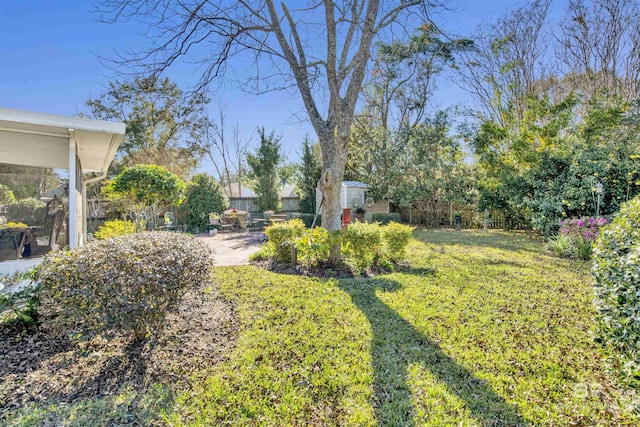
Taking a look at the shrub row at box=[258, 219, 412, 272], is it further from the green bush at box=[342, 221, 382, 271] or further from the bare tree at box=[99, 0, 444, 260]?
the bare tree at box=[99, 0, 444, 260]

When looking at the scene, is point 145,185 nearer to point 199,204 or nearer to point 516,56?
point 199,204

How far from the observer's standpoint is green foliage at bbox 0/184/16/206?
4.92 meters

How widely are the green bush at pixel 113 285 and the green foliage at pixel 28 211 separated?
10.5 feet

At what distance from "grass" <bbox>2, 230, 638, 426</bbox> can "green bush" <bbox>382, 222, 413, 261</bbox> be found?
155cm

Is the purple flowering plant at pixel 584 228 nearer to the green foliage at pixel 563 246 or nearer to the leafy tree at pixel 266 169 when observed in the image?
the green foliage at pixel 563 246

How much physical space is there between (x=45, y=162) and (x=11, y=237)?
133 cm

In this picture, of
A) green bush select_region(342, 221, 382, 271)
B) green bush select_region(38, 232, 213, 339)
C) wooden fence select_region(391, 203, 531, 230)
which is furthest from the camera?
wooden fence select_region(391, 203, 531, 230)

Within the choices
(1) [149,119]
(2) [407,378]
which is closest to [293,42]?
(2) [407,378]

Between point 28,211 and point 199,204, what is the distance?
8721 millimetres

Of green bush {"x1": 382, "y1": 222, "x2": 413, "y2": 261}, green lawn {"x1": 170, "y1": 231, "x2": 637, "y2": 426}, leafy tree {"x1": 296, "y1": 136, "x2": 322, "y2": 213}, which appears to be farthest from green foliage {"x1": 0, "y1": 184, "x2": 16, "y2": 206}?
leafy tree {"x1": 296, "y1": 136, "x2": 322, "y2": 213}

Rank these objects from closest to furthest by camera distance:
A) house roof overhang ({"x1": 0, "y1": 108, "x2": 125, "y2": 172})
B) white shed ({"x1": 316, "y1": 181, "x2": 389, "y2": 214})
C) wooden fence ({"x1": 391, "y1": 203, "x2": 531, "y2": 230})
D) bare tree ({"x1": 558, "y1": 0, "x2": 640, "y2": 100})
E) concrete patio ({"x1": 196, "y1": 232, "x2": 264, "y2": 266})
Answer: house roof overhang ({"x1": 0, "y1": 108, "x2": 125, "y2": 172}) → concrete patio ({"x1": 196, "y1": 232, "x2": 264, "y2": 266}) → bare tree ({"x1": 558, "y1": 0, "x2": 640, "y2": 100}) → wooden fence ({"x1": 391, "y1": 203, "x2": 531, "y2": 230}) → white shed ({"x1": 316, "y1": 181, "x2": 389, "y2": 214})

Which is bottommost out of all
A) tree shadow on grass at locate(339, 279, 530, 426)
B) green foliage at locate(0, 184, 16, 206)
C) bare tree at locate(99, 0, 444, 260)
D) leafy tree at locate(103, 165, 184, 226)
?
tree shadow on grass at locate(339, 279, 530, 426)

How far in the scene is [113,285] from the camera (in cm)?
267

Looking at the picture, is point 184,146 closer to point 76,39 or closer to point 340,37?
point 76,39
